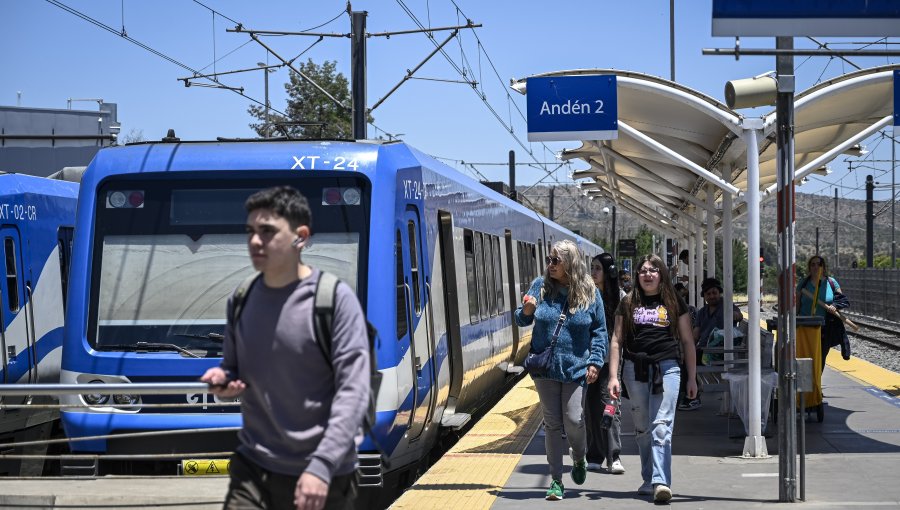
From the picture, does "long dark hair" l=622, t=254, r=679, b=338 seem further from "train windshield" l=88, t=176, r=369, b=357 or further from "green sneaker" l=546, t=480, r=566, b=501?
"train windshield" l=88, t=176, r=369, b=357

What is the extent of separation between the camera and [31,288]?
14367 mm

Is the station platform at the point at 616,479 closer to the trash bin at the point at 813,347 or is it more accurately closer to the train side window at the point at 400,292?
the trash bin at the point at 813,347

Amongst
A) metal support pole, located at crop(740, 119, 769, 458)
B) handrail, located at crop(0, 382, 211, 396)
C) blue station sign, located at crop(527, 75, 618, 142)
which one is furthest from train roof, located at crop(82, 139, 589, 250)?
metal support pole, located at crop(740, 119, 769, 458)

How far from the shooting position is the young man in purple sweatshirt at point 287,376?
14.5 ft

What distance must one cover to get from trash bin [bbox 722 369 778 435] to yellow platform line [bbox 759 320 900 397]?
535 centimetres

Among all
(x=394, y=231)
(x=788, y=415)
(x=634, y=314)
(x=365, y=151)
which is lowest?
(x=788, y=415)

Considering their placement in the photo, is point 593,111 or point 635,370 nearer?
point 635,370

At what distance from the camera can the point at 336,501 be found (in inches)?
181

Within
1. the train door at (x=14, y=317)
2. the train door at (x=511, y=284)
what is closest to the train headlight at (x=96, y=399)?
the train door at (x=14, y=317)

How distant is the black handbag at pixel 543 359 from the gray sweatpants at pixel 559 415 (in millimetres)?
132

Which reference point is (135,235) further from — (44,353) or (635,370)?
(44,353)

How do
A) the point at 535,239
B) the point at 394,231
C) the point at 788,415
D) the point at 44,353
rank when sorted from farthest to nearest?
the point at 535,239, the point at 44,353, the point at 394,231, the point at 788,415

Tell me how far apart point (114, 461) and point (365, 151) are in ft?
9.35

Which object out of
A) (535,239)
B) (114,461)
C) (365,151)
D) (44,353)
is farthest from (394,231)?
(535,239)
